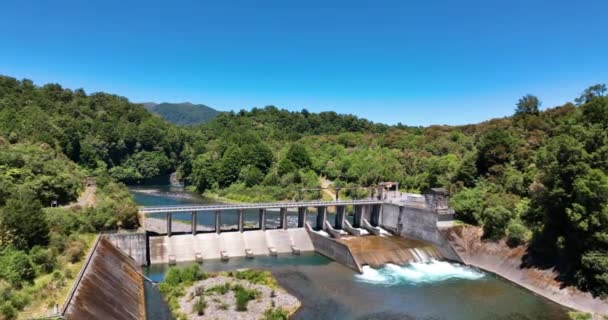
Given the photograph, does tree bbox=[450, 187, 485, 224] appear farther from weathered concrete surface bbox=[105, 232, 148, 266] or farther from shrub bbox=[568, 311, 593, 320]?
weathered concrete surface bbox=[105, 232, 148, 266]

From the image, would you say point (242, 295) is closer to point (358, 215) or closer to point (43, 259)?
point (43, 259)

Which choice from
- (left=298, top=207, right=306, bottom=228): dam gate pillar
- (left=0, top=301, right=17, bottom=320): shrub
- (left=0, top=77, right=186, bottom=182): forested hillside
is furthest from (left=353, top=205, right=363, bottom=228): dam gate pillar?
(left=0, top=77, right=186, bottom=182): forested hillside

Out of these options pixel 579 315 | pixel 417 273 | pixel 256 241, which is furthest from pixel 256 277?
pixel 579 315

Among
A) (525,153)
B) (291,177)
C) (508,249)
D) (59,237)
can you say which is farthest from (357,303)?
(291,177)

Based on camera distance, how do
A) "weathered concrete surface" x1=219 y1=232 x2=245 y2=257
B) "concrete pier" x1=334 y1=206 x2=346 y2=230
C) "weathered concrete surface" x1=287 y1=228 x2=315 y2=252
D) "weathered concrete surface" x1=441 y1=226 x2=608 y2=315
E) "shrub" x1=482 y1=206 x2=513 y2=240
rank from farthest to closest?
"concrete pier" x1=334 y1=206 x2=346 y2=230, "weathered concrete surface" x1=287 y1=228 x2=315 y2=252, "weathered concrete surface" x1=219 y1=232 x2=245 y2=257, "shrub" x1=482 y1=206 x2=513 y2=240, "weathered concrete surface" x1=441 y1=226 x2=608 y2=315

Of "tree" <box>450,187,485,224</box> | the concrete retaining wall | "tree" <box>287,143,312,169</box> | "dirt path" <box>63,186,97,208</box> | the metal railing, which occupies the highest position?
"tree" <box>287,143,312,169</box>

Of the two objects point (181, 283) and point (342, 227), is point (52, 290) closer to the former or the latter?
point (181, 283)

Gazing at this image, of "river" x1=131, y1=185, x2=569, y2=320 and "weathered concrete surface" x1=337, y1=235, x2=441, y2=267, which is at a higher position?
"weathered concrete surface" x1=337, y1=235, x2=441, y2=267
